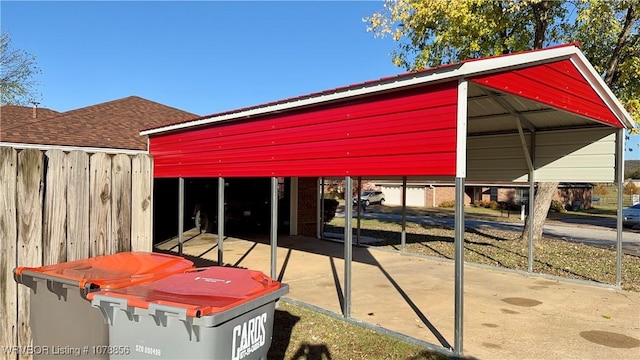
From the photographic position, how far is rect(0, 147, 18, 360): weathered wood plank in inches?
136

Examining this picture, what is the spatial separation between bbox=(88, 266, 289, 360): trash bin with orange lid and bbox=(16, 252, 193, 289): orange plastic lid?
161mm

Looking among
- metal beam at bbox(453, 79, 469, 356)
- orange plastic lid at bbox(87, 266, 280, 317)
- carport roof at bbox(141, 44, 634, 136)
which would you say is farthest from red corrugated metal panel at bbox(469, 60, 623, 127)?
orange plastic lid at bbox(87, 266, 280, 317)

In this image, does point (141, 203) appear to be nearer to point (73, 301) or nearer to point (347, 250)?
point (73, 301)

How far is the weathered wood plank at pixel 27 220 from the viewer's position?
353cm

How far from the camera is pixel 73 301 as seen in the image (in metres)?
2.97

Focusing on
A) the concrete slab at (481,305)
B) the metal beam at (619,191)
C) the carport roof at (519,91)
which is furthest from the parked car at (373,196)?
the metal beam at (619,191)

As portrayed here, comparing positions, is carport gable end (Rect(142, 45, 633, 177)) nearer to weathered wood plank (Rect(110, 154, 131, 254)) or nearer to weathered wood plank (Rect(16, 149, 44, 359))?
weathered wood plank (Rect(110, 154, 131, 254))

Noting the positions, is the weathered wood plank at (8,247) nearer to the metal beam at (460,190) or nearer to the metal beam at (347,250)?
the metal beam at (347,250)

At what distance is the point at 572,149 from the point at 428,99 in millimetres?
4995

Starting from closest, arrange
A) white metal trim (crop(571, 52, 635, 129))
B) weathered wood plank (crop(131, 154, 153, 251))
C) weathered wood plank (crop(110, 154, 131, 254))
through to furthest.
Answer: weathered wood plank (crop(110, 154, 131, 254)) < weathered wood plank (crop(131, 154, 153, 251)) < white metal trim (crop(571, 52, 635, 129))

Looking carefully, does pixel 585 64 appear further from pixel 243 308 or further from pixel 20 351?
pixel 20 351

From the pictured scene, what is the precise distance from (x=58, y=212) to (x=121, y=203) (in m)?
0.54

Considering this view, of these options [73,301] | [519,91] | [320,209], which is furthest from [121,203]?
[320,209]

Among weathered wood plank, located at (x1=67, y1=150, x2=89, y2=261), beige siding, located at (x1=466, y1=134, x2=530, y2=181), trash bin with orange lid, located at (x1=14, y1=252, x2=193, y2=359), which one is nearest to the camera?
trash bin with orange lid, located at (x1=14, y1=252, x2=193, y2=359)
